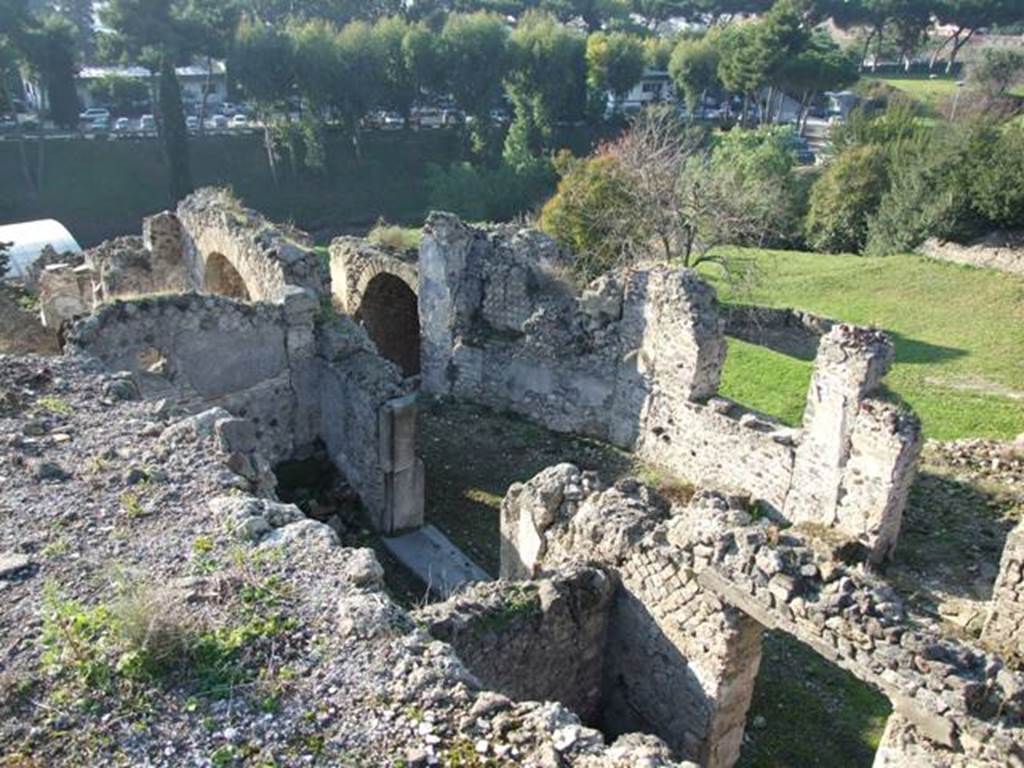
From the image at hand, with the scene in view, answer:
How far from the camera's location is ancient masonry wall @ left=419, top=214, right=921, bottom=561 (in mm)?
10578

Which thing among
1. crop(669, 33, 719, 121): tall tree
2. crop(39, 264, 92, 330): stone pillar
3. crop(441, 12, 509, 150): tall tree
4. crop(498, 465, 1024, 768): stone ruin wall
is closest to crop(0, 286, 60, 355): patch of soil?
crop(39, 264, 92, 330): stone pillar

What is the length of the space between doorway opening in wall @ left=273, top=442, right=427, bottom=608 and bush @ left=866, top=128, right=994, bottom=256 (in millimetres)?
19990

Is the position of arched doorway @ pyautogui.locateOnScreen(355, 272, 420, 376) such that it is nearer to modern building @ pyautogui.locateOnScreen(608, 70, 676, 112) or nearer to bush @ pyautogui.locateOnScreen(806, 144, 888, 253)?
bush @ pyautogui.locateOnScreen(806, 144, 888, 253)

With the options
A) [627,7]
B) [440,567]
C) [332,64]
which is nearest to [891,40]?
[627,7]

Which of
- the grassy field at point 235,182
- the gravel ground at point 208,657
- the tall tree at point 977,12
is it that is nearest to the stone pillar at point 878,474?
the gravel ground at point 208,657

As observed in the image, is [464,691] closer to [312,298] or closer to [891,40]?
[312,298]

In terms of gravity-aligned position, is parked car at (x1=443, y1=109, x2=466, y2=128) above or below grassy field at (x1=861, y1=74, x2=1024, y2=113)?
below

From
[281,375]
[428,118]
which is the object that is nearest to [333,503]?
[281,375]

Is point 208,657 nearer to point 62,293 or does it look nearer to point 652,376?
point 652,376

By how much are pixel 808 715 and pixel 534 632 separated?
309cm

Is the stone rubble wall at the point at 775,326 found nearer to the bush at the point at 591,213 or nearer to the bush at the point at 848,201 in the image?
the bush at the point at 591,213

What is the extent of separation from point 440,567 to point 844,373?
17.3ft

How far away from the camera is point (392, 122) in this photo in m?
43.9

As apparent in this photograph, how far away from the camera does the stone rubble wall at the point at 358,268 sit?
54.3ft
